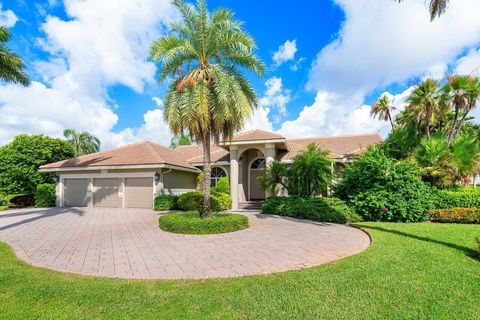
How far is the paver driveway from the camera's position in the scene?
618 centimetres

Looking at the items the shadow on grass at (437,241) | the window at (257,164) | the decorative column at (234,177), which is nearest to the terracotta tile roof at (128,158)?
the decorative column at (234,177)

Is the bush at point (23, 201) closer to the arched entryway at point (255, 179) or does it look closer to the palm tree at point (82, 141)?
the palm tree at point (82, 141)

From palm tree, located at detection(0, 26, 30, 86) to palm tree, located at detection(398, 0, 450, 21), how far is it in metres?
19.7

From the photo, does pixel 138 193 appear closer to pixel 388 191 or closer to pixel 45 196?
pixel 45 196

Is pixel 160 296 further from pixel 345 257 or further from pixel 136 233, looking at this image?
pixel 136 233

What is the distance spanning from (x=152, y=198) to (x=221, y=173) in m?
6.22

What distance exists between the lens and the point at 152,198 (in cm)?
1898

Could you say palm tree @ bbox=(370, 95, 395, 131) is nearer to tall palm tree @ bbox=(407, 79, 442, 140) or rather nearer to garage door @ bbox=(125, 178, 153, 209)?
tall palm tree @ bbox=(407, 79, 442, 140)

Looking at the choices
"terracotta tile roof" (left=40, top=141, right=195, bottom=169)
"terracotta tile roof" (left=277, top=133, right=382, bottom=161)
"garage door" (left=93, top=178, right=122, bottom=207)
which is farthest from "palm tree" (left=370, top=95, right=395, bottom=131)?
"garage door" (left=93, top=178, right=122, bottom=207)

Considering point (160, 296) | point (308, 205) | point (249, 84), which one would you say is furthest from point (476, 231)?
point (160, 296)

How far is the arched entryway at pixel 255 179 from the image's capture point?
21.8 metres

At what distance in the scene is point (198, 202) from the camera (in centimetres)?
1730

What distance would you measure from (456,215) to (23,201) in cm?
3176

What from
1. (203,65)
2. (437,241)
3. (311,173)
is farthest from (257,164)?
(437,241)
